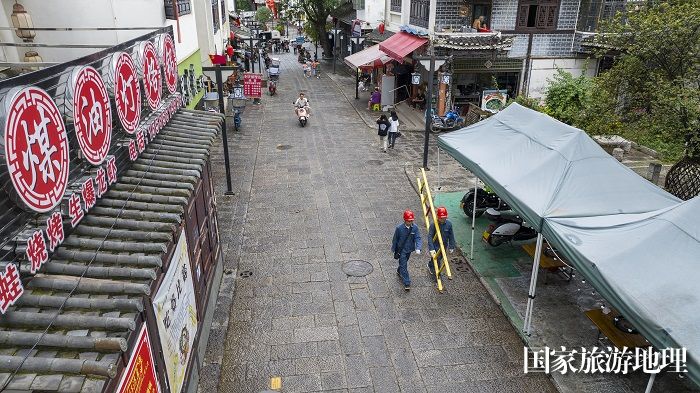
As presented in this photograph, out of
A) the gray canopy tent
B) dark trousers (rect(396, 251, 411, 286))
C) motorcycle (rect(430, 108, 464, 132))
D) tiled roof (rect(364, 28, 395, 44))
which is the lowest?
dark trousers (rect(396, 251, 411, 286))

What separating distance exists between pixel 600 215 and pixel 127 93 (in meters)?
7.25

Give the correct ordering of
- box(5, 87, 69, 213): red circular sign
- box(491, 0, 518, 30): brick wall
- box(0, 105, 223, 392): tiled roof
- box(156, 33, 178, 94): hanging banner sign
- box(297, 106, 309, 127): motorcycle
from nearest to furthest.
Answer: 1. box(5, 87, 69, 213): red circular sign
2. box(0, 105, 223, 392): tiled roof
3. box(156, 33, 178, 94): hanging banner sign
4. box(491, 0, 518, 30): brick wall
5. box(297, 106, 309, 127): motorcycle

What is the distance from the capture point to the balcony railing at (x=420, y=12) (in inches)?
822

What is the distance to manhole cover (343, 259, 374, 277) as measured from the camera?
33.1ft

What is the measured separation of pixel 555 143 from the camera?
9.13 metres

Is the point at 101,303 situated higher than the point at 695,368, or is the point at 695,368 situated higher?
the point at 101,303

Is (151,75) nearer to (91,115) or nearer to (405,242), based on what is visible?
(91,115)

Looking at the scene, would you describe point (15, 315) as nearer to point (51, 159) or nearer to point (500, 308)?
point (51, 159)

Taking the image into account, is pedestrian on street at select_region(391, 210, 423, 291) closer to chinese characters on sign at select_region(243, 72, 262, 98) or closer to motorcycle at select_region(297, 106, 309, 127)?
motorcycle at select_region(297, 106, 309, 127)

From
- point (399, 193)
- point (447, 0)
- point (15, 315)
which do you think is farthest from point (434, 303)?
point (447, 0)

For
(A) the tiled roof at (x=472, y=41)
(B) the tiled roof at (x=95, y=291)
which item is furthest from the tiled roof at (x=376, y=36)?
(B) the tiled roof at (x=95, y=291)

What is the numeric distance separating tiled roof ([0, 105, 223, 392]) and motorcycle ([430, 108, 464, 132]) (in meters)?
15.6

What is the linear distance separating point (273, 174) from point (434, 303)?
8574 mm

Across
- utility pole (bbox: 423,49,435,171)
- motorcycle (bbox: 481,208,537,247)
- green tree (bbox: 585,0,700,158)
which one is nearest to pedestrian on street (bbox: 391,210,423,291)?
motorcycle (bbox: 481,208,537,247)
